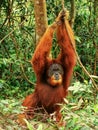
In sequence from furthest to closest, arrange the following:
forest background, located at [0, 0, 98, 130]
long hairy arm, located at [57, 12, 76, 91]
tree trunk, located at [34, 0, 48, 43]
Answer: forest background, located at [0, 0, 98, 130]
long hairy arm, located at [57, 12, 76, 91]
tree trunk, located at [34, 0, 48, 43]

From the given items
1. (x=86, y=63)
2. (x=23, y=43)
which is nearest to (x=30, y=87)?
(x=23, y=43)

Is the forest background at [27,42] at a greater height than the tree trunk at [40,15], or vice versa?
the tree trunk at [40,15]

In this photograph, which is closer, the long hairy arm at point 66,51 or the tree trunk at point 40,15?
the tree trunk at point 40,15

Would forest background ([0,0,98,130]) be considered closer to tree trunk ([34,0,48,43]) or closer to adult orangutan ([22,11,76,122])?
adult orangutan ([22,11,76,122])

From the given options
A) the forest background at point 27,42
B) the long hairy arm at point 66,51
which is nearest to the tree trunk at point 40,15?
the long hairy arm at point 66,51

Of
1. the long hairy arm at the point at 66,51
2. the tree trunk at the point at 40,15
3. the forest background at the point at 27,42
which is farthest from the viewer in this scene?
the forest background at the point at 27,42

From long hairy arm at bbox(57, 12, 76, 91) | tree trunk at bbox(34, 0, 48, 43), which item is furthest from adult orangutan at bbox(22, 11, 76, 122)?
tree trunk at bbox(34, 0, 48, 43)

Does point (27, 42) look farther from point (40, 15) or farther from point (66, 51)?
point (40, 15)

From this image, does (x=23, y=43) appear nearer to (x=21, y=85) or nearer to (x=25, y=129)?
(x=21, y=85)

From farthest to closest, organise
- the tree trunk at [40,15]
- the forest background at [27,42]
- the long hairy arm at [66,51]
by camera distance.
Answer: the forest background at [27,42]
the long hairy arm at [66,51]
the tree trunk at [40,15]

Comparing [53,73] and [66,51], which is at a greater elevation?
[66,51]

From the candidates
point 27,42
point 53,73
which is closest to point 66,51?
point 53,73

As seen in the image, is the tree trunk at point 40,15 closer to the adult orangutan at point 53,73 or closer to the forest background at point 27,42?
the adult orangutan at point 53,73

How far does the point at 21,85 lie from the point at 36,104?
60.4 inches
